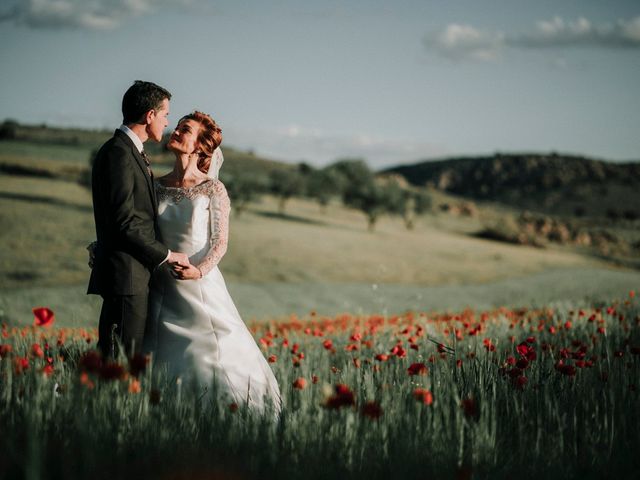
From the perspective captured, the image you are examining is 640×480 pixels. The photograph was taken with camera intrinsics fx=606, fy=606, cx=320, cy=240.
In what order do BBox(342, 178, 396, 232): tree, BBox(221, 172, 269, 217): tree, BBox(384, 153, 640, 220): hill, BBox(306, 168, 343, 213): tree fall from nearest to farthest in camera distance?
BBox(221, 172, 269, 217): tree < BBox(342, 178, 396, 232): tree < BBox(306, 168, 343, 213): tree < BBox(384, 153, 640, 220): hill

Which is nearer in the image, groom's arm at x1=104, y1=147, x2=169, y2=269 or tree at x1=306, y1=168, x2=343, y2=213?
groom's arm at x1=104, y1=147, x2=169, y2=269

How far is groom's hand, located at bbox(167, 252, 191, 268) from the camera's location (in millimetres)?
4988

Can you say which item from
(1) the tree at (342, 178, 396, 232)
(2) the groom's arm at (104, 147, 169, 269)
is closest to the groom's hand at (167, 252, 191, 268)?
(2) the groom's arm at (104, 147, 169, 269)

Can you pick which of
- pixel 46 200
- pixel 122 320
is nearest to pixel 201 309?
pixel 122 320

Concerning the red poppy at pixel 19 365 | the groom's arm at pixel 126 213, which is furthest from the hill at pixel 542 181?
the red poppy at pixel 19 365

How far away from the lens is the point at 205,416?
3506 mm

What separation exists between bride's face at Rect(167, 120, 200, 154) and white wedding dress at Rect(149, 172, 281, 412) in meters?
0.35

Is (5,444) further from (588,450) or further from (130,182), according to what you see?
(588,450)

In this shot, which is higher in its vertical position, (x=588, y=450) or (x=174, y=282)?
(x=174, y=282)

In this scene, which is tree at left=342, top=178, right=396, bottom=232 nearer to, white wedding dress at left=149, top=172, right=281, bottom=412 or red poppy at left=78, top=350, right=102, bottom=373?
white wedding dress at left=149, top=172, right=281, bottom=412

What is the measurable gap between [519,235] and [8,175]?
151 feet

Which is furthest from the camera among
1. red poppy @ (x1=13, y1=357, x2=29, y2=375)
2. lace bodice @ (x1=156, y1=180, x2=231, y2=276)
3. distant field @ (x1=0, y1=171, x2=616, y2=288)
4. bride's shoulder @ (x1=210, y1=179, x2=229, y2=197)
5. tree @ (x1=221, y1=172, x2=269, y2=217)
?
tree @ (x1=221, y1=172, x2=269, y2=217)

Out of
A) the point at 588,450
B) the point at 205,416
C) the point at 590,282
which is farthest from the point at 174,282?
the point at 590,282

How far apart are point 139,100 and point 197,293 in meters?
1.66
